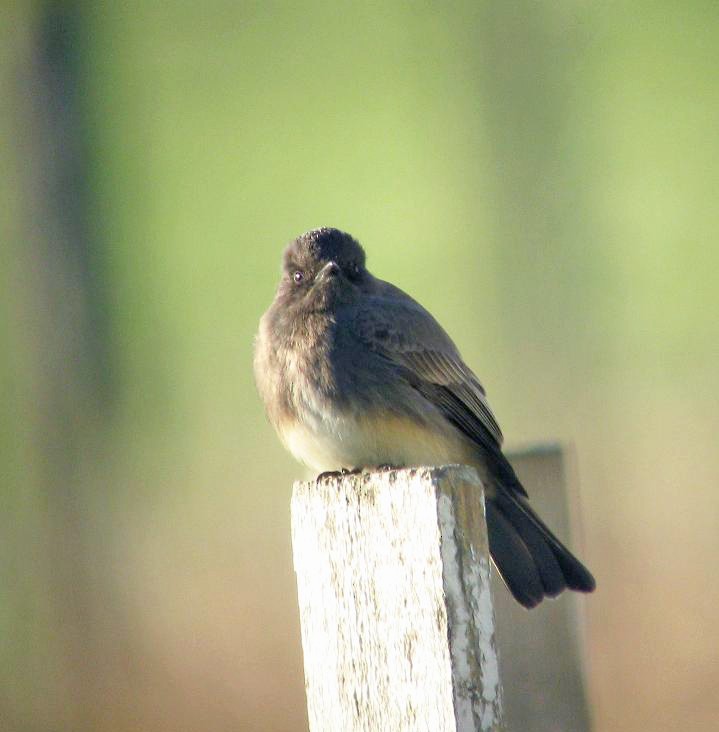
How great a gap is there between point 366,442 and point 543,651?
132 cm

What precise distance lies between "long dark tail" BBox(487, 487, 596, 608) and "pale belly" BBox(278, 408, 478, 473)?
560 millimetres

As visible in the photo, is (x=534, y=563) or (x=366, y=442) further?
(x=366, y=442)

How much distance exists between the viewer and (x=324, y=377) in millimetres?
4602

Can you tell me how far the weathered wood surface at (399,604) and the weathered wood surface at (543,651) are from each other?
2.70ft

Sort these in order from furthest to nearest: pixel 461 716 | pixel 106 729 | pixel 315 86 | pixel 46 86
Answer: pixel 46 86 < pixel 315 86 < pixel 106 729 < pixel 461 716

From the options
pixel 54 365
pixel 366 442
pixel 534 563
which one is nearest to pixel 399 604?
pixel 534 563

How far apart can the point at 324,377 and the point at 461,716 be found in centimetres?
228

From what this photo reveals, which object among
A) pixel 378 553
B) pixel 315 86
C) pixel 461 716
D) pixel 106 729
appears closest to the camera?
pixel 461 716

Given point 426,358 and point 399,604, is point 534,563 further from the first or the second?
point 426,358

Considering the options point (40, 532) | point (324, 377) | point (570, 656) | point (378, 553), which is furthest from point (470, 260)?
point (378, 553)

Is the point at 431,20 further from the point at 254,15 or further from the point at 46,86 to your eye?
the point at 46,86

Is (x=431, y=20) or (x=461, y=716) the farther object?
(x=431, y=20)

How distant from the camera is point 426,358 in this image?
4941 mm

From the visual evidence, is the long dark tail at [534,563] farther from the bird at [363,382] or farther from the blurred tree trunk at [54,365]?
the blurred tree trunk at [54,365]
